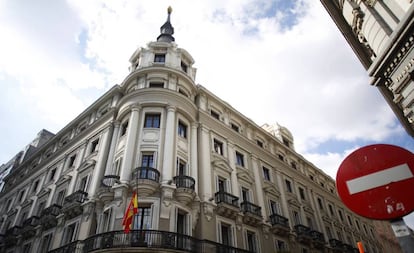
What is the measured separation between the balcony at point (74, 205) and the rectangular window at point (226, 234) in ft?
28.2

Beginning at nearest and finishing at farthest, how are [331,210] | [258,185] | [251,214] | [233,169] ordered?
1. [251,214]
2. [233,169]
3. [258,185]
4. [331,210]

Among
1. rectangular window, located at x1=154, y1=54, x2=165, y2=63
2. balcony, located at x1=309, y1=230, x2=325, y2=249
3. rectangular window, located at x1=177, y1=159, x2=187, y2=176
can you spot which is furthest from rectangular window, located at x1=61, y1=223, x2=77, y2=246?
balcony, located at x1=309, y1=230, x2=325, y2=249

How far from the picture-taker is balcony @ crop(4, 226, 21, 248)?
20.6 metres

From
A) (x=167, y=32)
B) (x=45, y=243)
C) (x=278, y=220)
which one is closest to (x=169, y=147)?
(x=278, y=220)

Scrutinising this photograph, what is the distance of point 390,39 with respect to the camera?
6805mm

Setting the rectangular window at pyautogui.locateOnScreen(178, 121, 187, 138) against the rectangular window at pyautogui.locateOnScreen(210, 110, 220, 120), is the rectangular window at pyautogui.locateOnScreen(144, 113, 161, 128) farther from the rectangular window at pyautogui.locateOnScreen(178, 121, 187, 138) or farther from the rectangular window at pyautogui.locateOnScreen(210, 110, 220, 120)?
the rectangular window at pyautogui.locateOnScreen(210, 110, 220, 120)

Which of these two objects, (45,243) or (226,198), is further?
(45,243)

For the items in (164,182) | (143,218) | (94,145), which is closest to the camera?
(143,218)

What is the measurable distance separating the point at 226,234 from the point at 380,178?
15.3m

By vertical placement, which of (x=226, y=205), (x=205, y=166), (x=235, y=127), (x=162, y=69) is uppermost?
(x=162, y=69)

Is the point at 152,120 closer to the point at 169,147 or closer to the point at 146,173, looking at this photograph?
the point at 169,147

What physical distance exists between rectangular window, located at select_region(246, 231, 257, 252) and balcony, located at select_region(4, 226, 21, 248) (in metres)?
17.3

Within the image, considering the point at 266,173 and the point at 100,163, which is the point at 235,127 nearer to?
the point at 266,173

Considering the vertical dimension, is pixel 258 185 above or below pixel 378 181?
above
